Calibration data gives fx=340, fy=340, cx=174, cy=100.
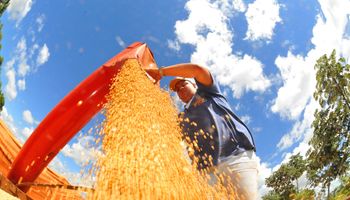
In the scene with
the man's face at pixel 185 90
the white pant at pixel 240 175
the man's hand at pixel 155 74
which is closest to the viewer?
the white pant at pixel 240 175

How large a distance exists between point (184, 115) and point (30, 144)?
1709 mm

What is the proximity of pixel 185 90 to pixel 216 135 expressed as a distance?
79 centimetres

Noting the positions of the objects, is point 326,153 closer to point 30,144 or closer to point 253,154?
point 253,154

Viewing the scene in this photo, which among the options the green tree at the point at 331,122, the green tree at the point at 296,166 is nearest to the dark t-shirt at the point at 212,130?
the green tree at the point at 331,122

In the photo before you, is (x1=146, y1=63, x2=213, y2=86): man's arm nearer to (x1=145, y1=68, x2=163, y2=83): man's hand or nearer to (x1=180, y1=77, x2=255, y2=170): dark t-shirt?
(x1=180, y1=77, x2=255, y2=170): dark t-shirt

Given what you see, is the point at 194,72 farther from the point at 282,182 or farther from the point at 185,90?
the point at 282,182

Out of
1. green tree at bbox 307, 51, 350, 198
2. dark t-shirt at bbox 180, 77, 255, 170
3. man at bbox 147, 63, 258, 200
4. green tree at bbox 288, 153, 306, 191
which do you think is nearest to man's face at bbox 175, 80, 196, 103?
man at bbox 147, 63, 258, 200

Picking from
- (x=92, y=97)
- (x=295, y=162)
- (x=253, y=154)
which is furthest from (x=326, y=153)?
(x=295, y=162)

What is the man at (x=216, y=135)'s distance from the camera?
10.6ft

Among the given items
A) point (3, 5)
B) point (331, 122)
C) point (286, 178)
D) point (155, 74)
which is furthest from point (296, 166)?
point (155, 74)

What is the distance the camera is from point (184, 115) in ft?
12.1

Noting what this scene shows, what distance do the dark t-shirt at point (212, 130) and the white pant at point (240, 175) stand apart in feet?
0.22

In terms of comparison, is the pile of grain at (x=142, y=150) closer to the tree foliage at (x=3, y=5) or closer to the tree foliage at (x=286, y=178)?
the tree foliage at (x=3, y=5)

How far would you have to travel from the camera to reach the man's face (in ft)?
12.8
